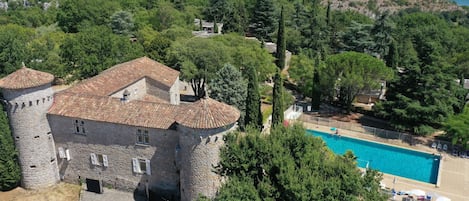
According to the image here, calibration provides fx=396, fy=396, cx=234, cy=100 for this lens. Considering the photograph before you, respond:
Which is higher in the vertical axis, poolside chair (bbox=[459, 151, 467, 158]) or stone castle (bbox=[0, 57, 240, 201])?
stone castle (bbox=[0, 57, 240, 201])

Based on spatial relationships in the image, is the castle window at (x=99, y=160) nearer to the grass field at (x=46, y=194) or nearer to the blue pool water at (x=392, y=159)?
the grass field at (x=46, y=194)

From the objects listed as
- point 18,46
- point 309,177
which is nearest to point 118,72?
point 18,46

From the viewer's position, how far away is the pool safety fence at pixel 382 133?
40.9 metres

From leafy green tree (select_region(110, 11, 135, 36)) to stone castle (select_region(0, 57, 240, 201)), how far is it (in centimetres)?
4256

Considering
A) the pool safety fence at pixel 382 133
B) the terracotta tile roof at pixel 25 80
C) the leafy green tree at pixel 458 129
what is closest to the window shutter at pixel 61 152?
the terracotta tile roof at pixel 25 80

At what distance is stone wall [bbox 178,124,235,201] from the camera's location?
969 inches

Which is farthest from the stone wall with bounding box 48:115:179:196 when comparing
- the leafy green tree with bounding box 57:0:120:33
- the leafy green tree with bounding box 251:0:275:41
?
the leafy green tree with bounding box 251:0:275:41

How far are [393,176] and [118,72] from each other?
88.9 feet

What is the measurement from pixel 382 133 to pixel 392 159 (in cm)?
383

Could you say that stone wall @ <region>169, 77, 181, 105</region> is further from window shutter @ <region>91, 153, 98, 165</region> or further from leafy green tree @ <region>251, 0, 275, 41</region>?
leafy green tree @ <region>251, 0, 275, 41</region>

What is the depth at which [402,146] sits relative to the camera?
4162 centimetres

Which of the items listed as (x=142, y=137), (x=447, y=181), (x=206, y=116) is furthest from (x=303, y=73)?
(x=206, y=116)

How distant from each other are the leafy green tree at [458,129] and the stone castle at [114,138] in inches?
1001

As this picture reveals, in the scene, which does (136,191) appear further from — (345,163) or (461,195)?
(461,195)
